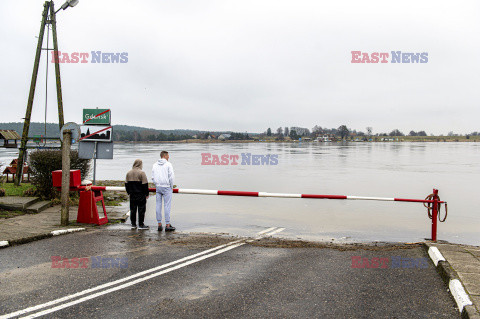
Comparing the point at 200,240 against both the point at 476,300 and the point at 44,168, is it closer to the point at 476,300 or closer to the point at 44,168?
the point at 476,300

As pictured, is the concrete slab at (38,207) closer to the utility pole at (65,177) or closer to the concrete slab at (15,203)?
the concrete slab at (15,203)

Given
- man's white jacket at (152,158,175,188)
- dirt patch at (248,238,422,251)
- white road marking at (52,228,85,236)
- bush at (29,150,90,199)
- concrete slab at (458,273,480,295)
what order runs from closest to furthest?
1. concrete slab at (458,273,480,295)
2. dirt patch at (248,238,422,251)
3. white road marking at (52,228,85,236)
4. man's white jacket at (152,158,175,188)
5. bush at (29,150,90,199)

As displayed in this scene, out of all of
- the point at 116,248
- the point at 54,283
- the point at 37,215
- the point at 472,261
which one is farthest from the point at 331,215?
the point at 54,283

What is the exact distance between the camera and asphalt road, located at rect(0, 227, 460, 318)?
446cm

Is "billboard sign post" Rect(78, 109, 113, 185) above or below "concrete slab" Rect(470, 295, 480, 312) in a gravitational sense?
above

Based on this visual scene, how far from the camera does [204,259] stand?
6.64 m

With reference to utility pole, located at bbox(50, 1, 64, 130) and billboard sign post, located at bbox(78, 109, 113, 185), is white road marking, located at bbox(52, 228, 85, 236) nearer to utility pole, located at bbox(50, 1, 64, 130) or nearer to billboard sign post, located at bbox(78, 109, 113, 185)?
billboard sign post, located at bbox(78, 109, 113, 185)

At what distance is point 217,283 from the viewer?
5387mm

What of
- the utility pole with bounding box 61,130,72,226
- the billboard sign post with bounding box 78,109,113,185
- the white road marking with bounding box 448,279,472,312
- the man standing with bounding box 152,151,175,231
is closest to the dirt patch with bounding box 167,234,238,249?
the man standing with bounding box 152,151,175,231

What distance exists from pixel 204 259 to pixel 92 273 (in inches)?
71.2

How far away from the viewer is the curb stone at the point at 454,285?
4.21m

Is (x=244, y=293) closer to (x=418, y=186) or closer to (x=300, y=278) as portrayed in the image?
(x=300, y=278)

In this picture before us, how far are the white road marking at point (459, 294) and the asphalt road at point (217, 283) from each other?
110 millimetres

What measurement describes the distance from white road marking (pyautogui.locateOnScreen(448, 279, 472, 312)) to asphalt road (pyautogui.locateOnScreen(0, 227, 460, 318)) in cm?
11
